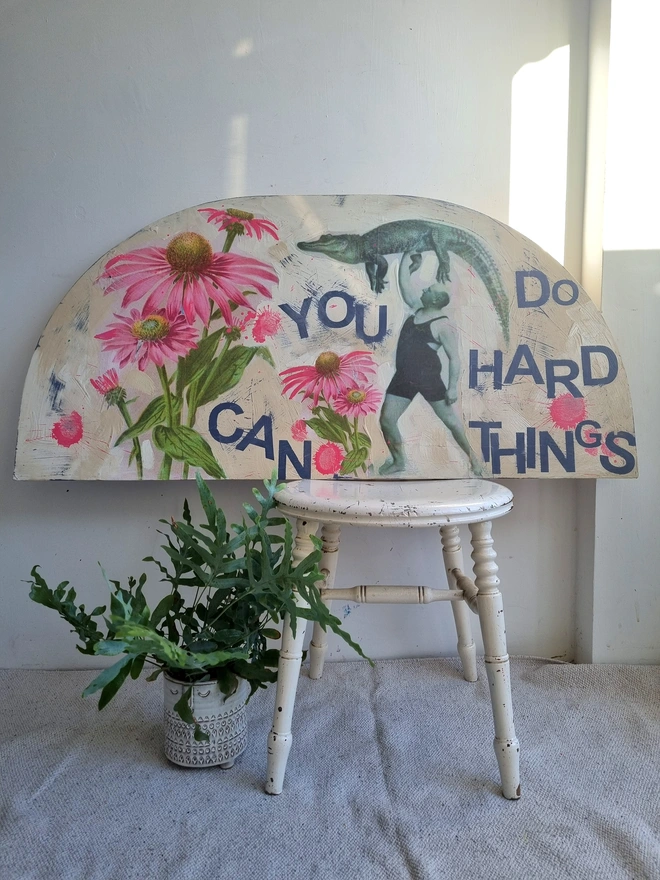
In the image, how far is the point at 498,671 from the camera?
1.04m

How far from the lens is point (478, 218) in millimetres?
1403

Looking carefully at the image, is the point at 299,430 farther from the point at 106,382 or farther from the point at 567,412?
the point at 567,412

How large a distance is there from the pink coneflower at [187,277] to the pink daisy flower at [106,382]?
0.47 ft

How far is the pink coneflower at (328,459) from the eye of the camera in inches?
53.0

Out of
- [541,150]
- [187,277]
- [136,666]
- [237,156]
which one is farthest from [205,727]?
[541,150]

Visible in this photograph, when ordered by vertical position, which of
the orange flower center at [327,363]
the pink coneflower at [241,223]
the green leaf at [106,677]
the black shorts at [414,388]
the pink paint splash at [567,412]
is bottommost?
the green leaf at [106,677]

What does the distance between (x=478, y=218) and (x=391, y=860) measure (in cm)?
114

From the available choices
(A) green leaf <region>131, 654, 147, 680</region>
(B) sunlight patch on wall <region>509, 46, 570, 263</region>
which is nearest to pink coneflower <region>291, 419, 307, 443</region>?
(A) green leaf <region>131, 654, 147, 680</region>

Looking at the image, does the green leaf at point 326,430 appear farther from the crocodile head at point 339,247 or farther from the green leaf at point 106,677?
the green leaf at point 106,677

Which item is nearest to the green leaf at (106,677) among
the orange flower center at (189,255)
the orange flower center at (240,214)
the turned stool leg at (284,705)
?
the turned stool leg at (284,705)

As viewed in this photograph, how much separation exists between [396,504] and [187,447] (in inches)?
20.2

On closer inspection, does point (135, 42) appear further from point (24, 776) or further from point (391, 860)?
point (391, 860)

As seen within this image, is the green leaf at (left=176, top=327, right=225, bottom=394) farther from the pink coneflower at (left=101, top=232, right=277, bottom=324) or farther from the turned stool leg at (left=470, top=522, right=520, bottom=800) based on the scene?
A: the turned stool leg at (left=470, top=522, right=520, bottom=800)

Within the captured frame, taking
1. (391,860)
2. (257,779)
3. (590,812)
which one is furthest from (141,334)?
(590,812)
